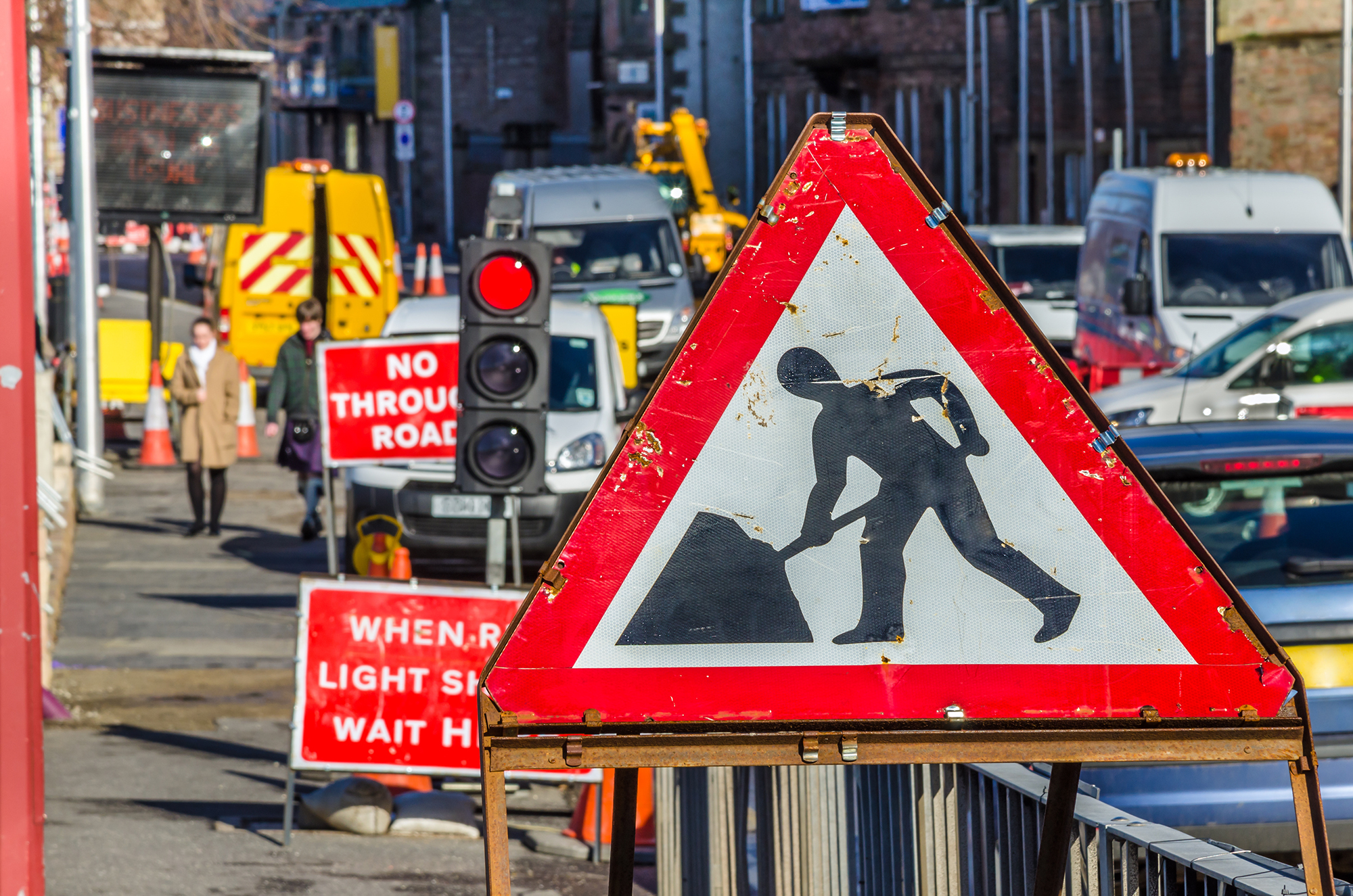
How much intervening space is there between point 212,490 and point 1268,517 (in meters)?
10.5

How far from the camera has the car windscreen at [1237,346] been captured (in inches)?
539

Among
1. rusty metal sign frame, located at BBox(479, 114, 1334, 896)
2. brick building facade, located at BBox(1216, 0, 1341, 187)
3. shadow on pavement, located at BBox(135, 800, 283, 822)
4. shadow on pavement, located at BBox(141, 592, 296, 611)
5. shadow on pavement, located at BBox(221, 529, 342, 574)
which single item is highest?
brick building facade, located at BBox(1216, 0, 1341, 187)

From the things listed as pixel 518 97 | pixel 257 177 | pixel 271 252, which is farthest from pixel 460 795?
pixel 518 97

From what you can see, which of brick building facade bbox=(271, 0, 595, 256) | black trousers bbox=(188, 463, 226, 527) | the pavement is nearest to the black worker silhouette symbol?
the pavement

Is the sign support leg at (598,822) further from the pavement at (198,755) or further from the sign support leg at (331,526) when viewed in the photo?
the sign support leg at (331,526)

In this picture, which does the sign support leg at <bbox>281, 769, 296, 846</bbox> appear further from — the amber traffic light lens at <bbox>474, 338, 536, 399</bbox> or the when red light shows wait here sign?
the amber traffic light lens at <bbox>474, 338, 536, 399</bbox>

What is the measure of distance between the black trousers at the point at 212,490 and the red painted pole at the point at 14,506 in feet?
36.0

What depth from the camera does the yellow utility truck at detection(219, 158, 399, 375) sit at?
75.0 feet

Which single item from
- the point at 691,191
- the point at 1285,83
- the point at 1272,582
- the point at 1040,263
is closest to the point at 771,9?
the point at 691,191

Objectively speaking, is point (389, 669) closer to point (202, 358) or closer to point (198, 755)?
point (198, 755)

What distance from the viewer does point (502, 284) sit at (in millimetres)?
6949

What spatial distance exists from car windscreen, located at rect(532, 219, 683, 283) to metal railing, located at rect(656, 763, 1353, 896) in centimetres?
1707

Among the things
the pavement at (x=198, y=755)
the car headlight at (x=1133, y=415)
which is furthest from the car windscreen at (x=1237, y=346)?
the pavement at (x=198, y=755)

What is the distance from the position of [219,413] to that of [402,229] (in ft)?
175
